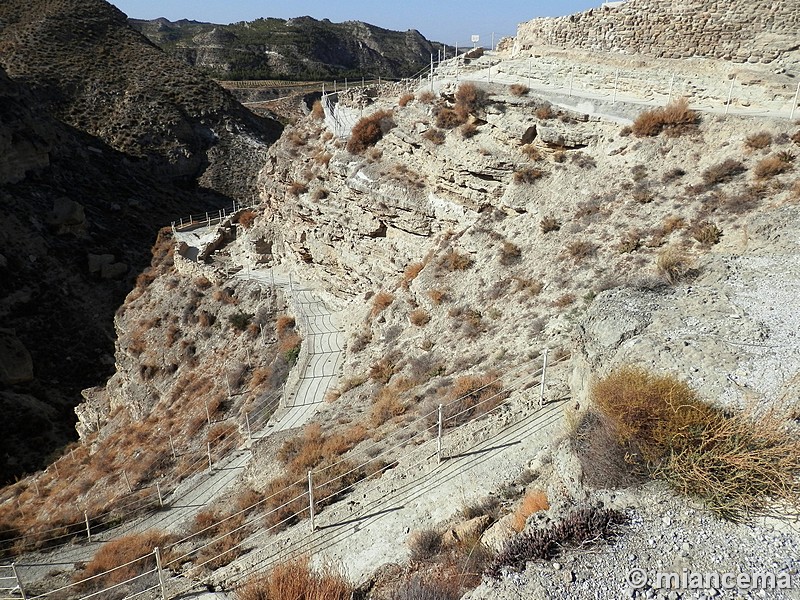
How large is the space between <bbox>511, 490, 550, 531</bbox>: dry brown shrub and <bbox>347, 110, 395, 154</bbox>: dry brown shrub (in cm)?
1545

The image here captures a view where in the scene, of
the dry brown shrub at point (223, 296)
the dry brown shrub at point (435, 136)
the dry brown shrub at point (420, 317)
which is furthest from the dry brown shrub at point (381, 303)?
the dry brown shrub at point (223, 296)

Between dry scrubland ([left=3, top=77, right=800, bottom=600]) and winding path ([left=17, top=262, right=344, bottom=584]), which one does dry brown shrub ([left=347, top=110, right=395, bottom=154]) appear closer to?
dry scrubland ([left=3, top=77, right=800, bottom=600])

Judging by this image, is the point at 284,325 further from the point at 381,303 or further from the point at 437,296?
the point at 437,296

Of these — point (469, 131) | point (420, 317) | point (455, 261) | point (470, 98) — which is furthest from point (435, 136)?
point (420, 317)

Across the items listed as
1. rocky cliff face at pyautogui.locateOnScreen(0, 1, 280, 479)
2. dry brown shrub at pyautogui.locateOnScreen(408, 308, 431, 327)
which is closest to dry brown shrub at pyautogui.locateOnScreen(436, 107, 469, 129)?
dry brown shrub at pyautogui.locateOnScreen(408, 308, 431, 327)

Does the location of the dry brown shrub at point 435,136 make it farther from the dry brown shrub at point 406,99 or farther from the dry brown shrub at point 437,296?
the dry brown shrub at point 437,296

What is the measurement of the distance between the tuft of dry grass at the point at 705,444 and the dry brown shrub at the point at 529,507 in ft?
3.92

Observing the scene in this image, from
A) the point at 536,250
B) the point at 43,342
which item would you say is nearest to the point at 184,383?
the point at 43,342

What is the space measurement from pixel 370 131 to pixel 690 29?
34.2 feet

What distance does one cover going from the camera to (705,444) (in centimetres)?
512

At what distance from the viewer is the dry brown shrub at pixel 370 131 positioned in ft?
63.2

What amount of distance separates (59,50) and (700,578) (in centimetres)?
5985

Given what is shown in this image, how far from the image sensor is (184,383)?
20062 millimetres

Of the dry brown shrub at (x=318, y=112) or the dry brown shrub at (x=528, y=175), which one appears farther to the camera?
the dry brown shrub at (x=318, y=112)
